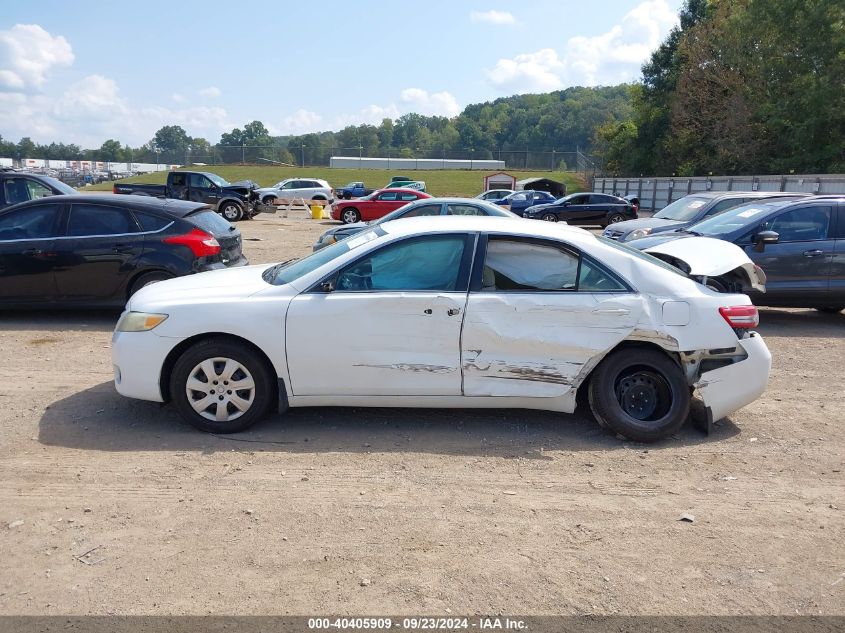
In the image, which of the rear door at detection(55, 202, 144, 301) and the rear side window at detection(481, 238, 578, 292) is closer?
the rear side window at detection(481, 238, 578, 292)

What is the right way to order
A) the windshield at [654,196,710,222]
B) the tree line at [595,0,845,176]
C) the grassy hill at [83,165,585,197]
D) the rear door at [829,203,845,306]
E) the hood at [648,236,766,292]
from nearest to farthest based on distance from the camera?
the hood at [648,236,766,292] → the rear door at [829,203,845,306] → the windshield at [654,196,710,222] → the tree line at [595,0,845,176] → the grassy hill at [83,165,585,197]

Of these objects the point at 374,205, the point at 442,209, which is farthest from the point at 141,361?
the point at 374,205

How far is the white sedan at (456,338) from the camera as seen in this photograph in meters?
4.84

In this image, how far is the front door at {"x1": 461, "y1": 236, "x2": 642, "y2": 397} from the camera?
4.85m

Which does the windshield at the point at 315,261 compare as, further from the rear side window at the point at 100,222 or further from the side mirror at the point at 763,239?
the side mirror at the point at 763,239

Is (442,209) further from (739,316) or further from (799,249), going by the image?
(739,316)

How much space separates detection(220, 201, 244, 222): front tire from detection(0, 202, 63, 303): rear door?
63.4ft

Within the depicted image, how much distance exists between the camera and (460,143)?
142375mm

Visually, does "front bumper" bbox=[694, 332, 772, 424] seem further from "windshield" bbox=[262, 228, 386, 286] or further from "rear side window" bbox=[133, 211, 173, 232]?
"rear side window" bbox=[133, 211, 173, 232]

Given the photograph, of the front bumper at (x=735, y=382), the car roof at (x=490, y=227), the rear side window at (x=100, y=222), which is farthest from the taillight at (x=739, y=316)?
the rear side window at (x=100, y=222)

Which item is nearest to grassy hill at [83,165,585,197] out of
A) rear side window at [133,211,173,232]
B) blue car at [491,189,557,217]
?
blue car at [491,189,557,217]

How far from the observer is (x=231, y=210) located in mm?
27344

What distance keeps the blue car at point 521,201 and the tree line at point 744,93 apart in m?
17.5

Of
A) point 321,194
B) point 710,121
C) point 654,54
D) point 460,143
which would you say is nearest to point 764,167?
point 710,121
